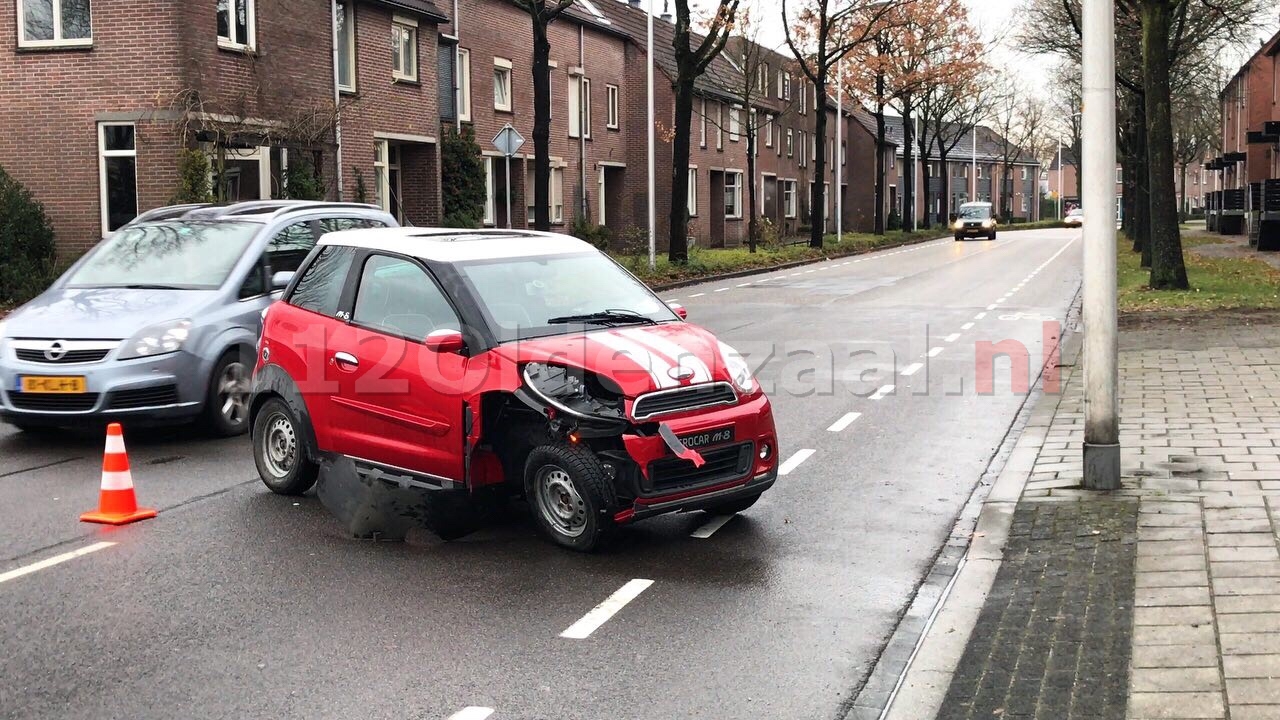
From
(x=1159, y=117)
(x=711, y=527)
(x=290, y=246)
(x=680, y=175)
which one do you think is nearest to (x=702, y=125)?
(x=680, y=175)

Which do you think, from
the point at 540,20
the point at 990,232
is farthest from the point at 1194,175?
the point at 540,20

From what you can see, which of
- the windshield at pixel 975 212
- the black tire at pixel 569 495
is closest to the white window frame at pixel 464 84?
the black tire at pixel 569 495

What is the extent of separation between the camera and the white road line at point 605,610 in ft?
18.3

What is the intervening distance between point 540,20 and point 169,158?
8979 mm

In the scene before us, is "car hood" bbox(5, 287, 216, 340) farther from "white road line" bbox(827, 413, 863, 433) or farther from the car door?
"white road line" bbox(827, 413, 863, 433)

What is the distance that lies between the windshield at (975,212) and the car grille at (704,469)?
58794 millimetres

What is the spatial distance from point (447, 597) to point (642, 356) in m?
1.69

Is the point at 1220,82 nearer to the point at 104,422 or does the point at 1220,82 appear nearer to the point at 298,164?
the point at 298,164

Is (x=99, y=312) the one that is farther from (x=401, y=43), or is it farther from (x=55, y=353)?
(x=401, y=43)

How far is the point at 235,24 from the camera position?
23891 millimetres

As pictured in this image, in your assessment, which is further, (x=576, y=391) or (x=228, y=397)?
(x=228, y=397)

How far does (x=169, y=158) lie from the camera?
22328 millimetres

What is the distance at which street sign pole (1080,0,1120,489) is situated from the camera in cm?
751

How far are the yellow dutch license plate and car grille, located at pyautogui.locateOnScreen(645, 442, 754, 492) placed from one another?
5.05 meters
